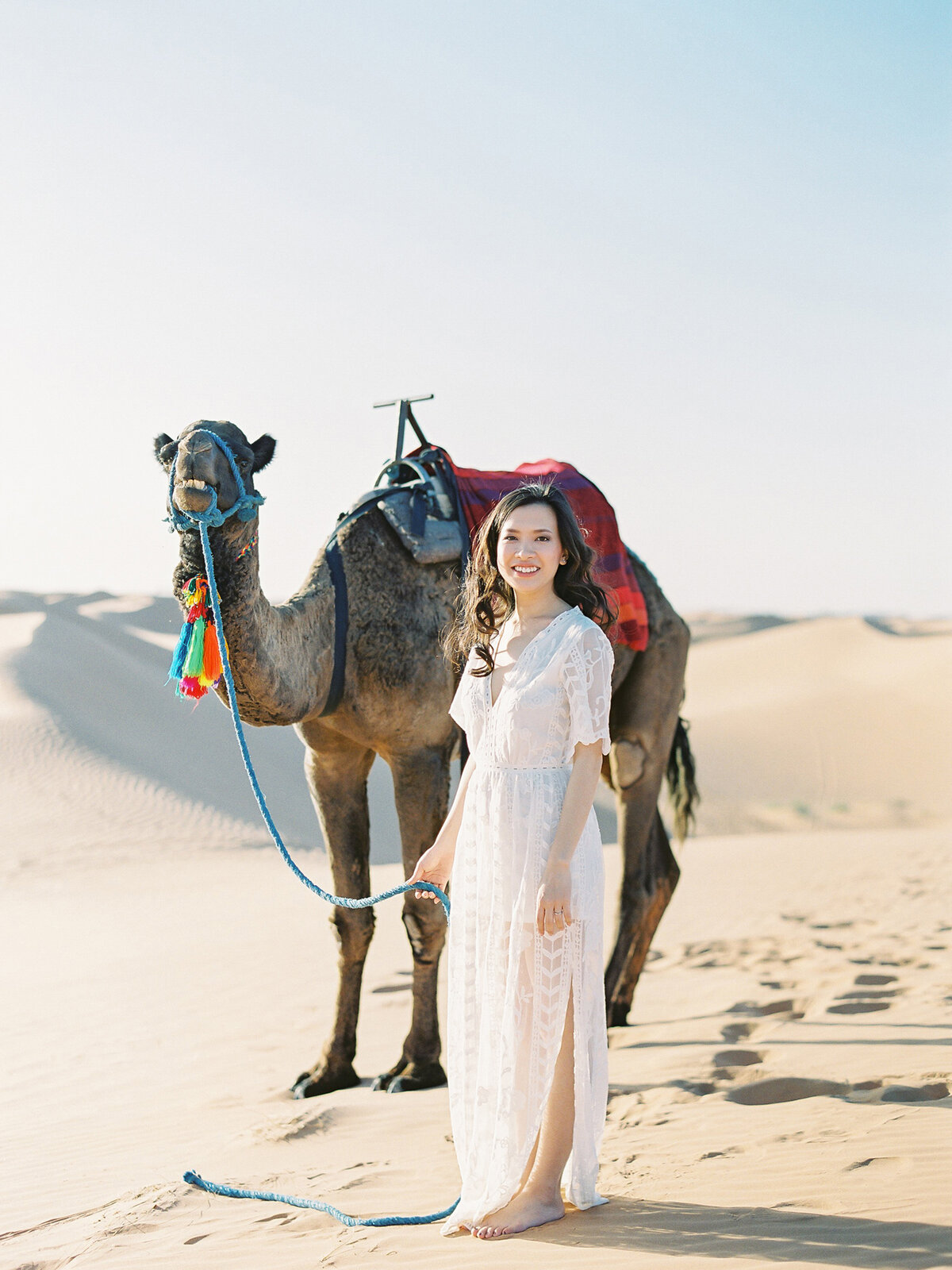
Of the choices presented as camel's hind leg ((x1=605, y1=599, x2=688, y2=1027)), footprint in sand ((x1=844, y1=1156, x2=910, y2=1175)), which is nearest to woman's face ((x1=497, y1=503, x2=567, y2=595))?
footprint in sand ((x1=844, y1=1156, x2=910, y2=1175))

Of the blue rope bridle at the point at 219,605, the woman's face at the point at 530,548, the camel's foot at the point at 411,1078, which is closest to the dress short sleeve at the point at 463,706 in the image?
the woman's face at the point at 530,548

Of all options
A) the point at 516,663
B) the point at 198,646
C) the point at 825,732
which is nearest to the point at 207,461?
the point at 198,646

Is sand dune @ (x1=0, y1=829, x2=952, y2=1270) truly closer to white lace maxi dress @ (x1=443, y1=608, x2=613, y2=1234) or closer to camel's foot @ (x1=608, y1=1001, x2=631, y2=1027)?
camel's foot @ (x1=608, y1=1001, x2=631, y2=1027)

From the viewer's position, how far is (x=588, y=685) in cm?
346

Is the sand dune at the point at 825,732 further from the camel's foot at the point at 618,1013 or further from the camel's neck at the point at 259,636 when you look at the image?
the camel's neck at the point at 259,636

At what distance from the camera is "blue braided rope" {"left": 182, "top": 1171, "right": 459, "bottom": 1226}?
3.69 meters

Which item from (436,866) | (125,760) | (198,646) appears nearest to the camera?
(436,866)

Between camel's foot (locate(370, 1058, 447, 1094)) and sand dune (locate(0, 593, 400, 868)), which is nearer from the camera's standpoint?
camel's foot (locate(370, 1058, 447, 1094))

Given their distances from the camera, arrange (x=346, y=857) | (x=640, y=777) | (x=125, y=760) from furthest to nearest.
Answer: (x=125, y=760) → (x=640, y=777) → (x=346, y=857)

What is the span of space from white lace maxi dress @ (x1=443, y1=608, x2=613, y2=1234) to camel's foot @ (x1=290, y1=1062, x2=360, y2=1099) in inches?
87.5

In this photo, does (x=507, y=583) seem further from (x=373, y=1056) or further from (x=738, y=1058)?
(x=373, y=1056)

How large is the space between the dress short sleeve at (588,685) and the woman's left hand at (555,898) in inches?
14.3

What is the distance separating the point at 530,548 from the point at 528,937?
113 cm

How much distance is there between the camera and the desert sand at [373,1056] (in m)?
3.62
